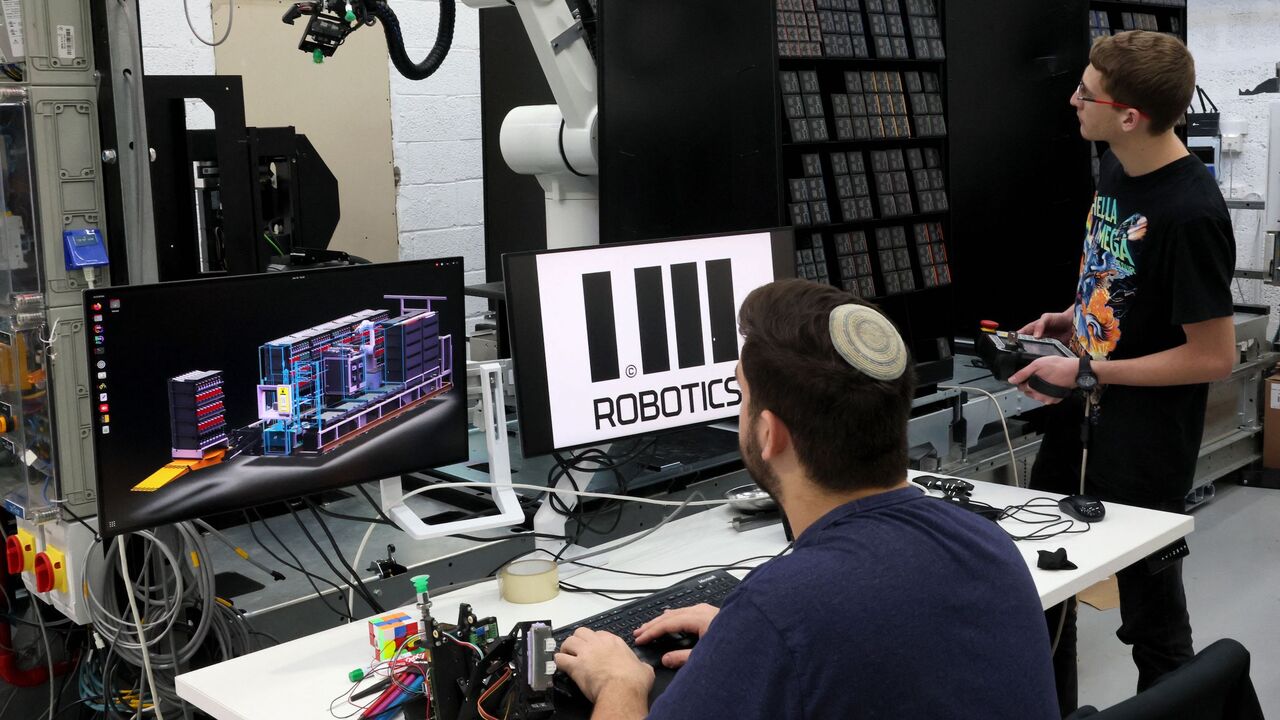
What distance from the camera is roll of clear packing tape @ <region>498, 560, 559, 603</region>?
5.70 feet

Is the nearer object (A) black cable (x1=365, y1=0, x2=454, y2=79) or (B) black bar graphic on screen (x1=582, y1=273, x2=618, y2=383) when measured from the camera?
(B) black bar graphic on screen (x1=582, y1=273, x2=618, y2=383)

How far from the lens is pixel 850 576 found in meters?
0.96

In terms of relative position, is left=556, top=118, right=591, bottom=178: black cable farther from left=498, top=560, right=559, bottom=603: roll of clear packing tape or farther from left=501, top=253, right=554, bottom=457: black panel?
left=498, top=560, right=559, bottom=603: roll of clear packing tape

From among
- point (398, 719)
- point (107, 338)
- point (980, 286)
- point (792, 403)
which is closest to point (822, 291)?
point (792, 403)

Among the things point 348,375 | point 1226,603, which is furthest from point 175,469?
point 1226,603

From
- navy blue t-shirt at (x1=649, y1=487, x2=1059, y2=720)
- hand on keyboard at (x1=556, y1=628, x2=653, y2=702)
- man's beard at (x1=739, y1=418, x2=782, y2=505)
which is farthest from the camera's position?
hand on keyboard at (x1=556, y1=628, x2=653, y2=702)

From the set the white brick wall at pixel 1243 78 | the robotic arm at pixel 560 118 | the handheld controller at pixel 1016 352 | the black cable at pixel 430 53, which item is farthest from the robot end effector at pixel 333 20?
the white brick wall at pixel 1243 78

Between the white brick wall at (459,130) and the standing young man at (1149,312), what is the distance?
282cm

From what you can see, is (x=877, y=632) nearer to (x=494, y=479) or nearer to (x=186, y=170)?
(x=494, y=479)

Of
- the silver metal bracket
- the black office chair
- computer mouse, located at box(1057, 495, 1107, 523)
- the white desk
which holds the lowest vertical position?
the white desk

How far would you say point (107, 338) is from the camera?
1.41 m

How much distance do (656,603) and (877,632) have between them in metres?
0.72

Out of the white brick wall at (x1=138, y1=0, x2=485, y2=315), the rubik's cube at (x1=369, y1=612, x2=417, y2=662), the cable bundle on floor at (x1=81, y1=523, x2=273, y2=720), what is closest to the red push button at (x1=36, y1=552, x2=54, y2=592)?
the cable bundle on floor at (x1=81, y1=523, x2=273, y2=720)

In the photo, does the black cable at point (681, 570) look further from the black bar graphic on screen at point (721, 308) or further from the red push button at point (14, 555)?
the red push button at point (14, 555)
